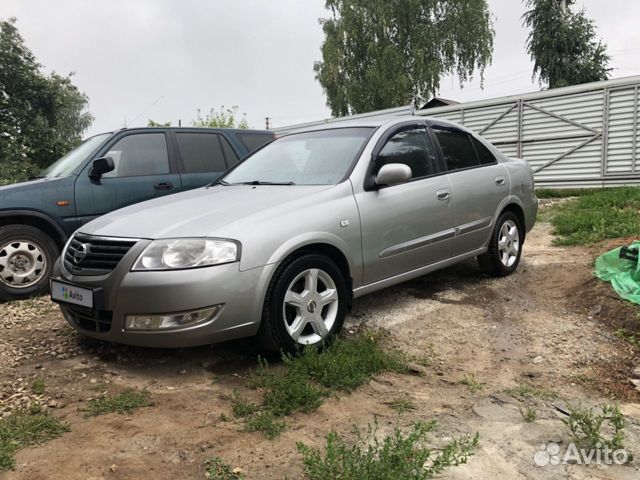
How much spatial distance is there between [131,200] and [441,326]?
11.6 feet

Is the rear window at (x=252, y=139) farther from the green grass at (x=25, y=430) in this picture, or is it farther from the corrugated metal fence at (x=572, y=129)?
the corrugated metal fence at (x=572, y=129)

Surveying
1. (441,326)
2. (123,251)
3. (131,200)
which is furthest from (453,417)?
(131,200)

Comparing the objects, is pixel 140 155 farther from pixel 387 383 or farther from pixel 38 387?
pixel 387 383

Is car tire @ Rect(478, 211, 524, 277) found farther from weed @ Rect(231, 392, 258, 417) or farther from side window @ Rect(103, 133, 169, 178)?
side window @ Rect(103, 133, 169, 178)

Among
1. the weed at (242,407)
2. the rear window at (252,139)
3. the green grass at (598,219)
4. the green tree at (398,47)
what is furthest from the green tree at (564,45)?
the weed at (242,407)

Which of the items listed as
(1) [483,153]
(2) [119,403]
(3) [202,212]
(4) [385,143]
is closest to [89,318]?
(2) [119,403]

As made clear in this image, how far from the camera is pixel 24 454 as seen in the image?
2.22 metres

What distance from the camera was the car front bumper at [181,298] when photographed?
2824 mm

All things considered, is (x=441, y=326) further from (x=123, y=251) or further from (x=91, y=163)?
(x=91, y=163)

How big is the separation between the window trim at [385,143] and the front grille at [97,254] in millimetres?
1726

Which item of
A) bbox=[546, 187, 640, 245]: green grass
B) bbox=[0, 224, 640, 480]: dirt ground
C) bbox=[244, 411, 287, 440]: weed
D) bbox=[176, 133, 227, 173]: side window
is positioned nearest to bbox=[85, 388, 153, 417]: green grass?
bbox=[0, 224, 640, 480]: dirt ground

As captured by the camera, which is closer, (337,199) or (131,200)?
(337,199)

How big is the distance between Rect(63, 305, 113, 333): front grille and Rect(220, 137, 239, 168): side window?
10.8ft

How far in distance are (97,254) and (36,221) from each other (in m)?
2.35
